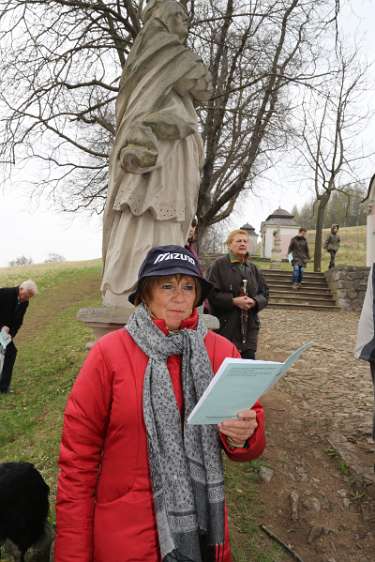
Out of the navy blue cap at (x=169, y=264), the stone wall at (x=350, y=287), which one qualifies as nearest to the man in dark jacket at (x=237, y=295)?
the navy blue cap at (x=169, y=264)

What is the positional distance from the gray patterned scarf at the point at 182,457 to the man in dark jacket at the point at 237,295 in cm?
253

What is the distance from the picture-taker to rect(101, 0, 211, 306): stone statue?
3398 mm

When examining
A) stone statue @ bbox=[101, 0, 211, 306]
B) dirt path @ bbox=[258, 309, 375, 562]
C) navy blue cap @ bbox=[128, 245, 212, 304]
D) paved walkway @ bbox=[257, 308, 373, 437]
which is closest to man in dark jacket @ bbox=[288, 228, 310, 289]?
paved walkway @ bbox=[257, 308, 373, 437]

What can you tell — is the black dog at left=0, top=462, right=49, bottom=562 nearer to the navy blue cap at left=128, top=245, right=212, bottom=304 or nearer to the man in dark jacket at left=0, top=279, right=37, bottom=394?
the navy blue cap at left=128, top=245, right=212, bottom=304

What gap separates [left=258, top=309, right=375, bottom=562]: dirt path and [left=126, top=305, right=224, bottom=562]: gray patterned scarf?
5.39 feet

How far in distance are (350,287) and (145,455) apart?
47.4ft

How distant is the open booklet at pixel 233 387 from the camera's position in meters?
1.41

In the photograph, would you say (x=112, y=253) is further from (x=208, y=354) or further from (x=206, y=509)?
(x=206, y=509)

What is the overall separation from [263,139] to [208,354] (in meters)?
11.9

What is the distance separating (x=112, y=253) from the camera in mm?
3473

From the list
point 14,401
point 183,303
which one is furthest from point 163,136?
point 14,401

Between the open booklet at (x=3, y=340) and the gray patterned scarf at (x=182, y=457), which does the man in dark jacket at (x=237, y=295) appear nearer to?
the gray patterned scarf at (x=182, y=457)

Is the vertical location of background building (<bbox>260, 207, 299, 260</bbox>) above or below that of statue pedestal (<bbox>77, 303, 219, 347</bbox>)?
above

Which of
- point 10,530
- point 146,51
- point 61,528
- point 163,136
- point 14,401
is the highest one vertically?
point 146,51
